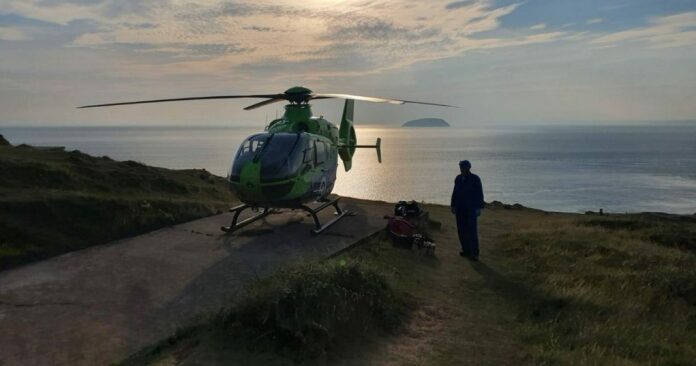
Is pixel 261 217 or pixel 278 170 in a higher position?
pixel 278 170

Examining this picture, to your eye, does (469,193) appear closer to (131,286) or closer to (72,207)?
(131,286)

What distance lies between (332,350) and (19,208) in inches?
356

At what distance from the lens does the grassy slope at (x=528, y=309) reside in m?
5.82

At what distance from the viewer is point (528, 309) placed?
7879mm

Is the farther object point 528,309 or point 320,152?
point 320,152

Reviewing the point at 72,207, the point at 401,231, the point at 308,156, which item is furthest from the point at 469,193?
the point at 72,207

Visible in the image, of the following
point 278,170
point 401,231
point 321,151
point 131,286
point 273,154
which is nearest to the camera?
point 131,286

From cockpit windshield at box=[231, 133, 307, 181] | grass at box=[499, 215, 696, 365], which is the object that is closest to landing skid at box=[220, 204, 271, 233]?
cockpit windshield at box=[231, 133, 307, 181]

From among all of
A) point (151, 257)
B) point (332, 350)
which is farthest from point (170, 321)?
point (151, 257)

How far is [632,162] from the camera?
367ft

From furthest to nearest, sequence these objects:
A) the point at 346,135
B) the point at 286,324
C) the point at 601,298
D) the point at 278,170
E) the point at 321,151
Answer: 1. the point at 346,135
2. the point at 321,151
3. the point at 278,170
4. the point at 601,298
5. the point at 286,324

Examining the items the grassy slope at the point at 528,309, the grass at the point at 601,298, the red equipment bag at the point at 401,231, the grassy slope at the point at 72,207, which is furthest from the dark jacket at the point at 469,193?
the grassy slope at the point at 72,207

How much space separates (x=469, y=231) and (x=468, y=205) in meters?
0.73

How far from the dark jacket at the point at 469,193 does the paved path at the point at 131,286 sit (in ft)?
8.52
